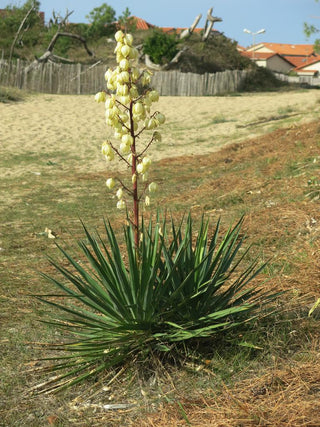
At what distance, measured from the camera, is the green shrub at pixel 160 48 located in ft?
104

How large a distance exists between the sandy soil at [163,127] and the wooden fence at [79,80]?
1.98 m

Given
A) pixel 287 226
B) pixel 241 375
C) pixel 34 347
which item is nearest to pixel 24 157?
pixel 287 226

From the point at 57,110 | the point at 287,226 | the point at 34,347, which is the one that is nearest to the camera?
the point at 34,347

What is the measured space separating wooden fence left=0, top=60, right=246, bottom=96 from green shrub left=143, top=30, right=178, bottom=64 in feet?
15.7

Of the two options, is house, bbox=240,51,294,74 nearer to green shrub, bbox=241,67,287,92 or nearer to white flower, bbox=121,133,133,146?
green shrub, bbox=241,67,287,92

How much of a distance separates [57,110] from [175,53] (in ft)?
44.1

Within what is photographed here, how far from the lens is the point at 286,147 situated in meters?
11.3

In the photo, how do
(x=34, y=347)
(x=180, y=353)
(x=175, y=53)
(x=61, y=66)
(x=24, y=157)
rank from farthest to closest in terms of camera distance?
(x=175, y=53) < (x=61, y=66) < (x=24, y=157) < (x=34, y=347) < (x=180, y=353)

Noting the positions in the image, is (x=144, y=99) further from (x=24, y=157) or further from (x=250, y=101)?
(x=250, y=101)

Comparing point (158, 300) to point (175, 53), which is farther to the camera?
point (175, 53)

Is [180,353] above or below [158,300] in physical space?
→ below

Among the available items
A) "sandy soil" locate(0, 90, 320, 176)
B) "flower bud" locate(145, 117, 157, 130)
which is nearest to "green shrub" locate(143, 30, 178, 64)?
"sandy soil" locate(0, 90, 320, 176)

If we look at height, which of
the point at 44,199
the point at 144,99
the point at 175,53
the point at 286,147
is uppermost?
the point at 175,53

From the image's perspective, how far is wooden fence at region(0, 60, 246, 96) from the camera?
24547 millimetres
